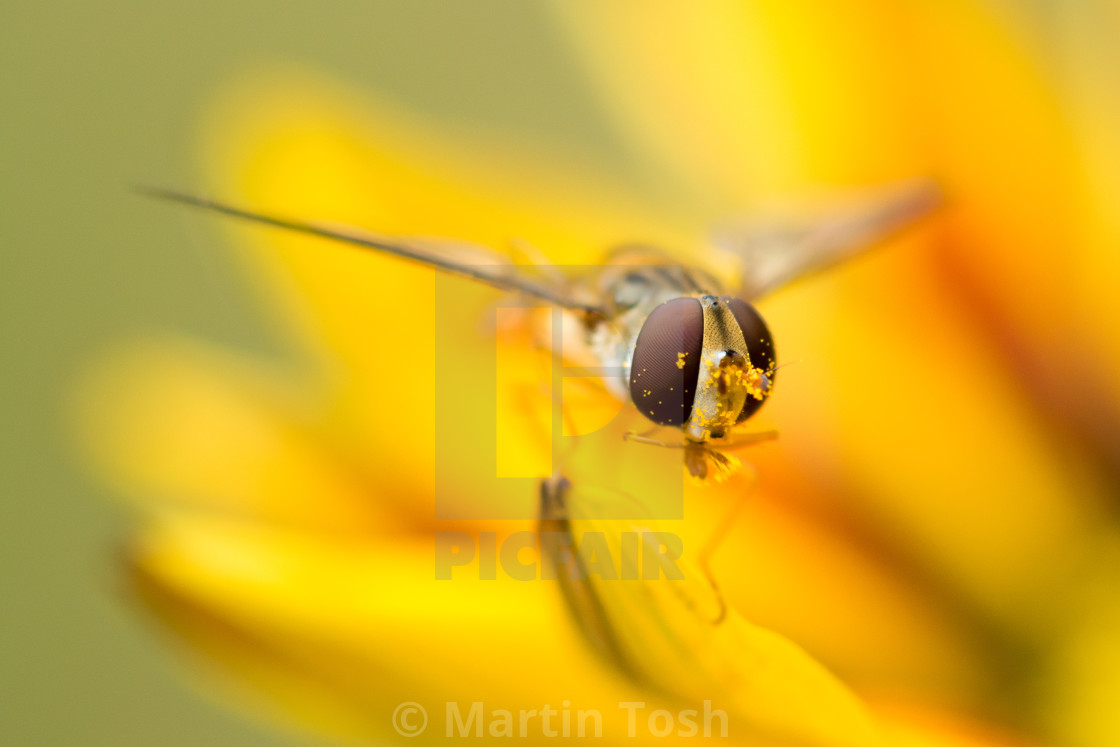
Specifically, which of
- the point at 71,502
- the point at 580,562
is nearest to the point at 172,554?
the point at 580,562

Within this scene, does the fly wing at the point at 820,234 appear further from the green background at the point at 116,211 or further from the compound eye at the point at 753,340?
the green background at the point at 116,211

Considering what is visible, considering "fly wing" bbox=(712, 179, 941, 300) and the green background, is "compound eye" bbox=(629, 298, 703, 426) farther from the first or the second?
the green background

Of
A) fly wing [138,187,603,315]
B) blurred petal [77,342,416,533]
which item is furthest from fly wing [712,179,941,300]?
blurred petal [77,342,416,533]

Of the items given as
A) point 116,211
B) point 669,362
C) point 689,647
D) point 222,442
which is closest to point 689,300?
point 669,362

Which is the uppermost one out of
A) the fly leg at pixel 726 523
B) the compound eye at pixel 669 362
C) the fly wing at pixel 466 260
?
the fly wing at pixel 466 260

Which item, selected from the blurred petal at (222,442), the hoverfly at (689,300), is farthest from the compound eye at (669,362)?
the blurred petal at (222,442)

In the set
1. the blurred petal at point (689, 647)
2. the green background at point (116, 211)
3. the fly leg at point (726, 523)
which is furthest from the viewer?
the green background at point (116, 211)

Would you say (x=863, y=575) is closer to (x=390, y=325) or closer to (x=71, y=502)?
(x=390, y=325)
